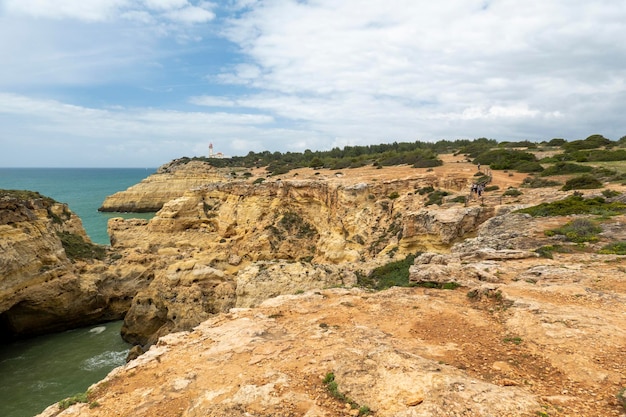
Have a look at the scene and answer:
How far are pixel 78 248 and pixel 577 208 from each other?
2822 cm

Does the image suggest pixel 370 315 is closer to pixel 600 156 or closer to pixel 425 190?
pixel 425 190

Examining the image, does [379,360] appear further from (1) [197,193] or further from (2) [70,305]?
(1) [197,193]

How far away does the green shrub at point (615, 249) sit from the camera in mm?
11062

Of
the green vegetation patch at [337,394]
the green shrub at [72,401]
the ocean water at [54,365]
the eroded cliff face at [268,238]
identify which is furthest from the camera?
the eroded cliff face at [268,238]

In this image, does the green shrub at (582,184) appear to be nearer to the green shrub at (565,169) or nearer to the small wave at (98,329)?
the green shrub at (565,169)

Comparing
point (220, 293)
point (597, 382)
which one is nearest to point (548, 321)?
point (597, 382)

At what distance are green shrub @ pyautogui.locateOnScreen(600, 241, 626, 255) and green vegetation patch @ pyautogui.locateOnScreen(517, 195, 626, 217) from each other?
3.33 metres

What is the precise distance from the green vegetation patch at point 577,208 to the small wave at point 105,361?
66.7ft

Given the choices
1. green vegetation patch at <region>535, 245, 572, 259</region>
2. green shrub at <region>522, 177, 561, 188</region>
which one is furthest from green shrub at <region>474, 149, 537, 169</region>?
green vegetation patch at <region>535, 245, 572, 259</region>

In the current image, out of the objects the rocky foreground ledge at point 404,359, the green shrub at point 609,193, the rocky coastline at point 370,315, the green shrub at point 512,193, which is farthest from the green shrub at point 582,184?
the rocky foreground ledge at point 404,359

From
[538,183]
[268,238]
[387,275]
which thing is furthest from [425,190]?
[268,238]

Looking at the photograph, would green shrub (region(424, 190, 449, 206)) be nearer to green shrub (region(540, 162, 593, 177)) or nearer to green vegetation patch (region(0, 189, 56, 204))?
green shrub (region(540, 162, 593, 177))

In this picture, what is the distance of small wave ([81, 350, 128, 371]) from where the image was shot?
1704 cm

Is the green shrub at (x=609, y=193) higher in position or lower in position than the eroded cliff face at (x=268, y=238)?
higher
